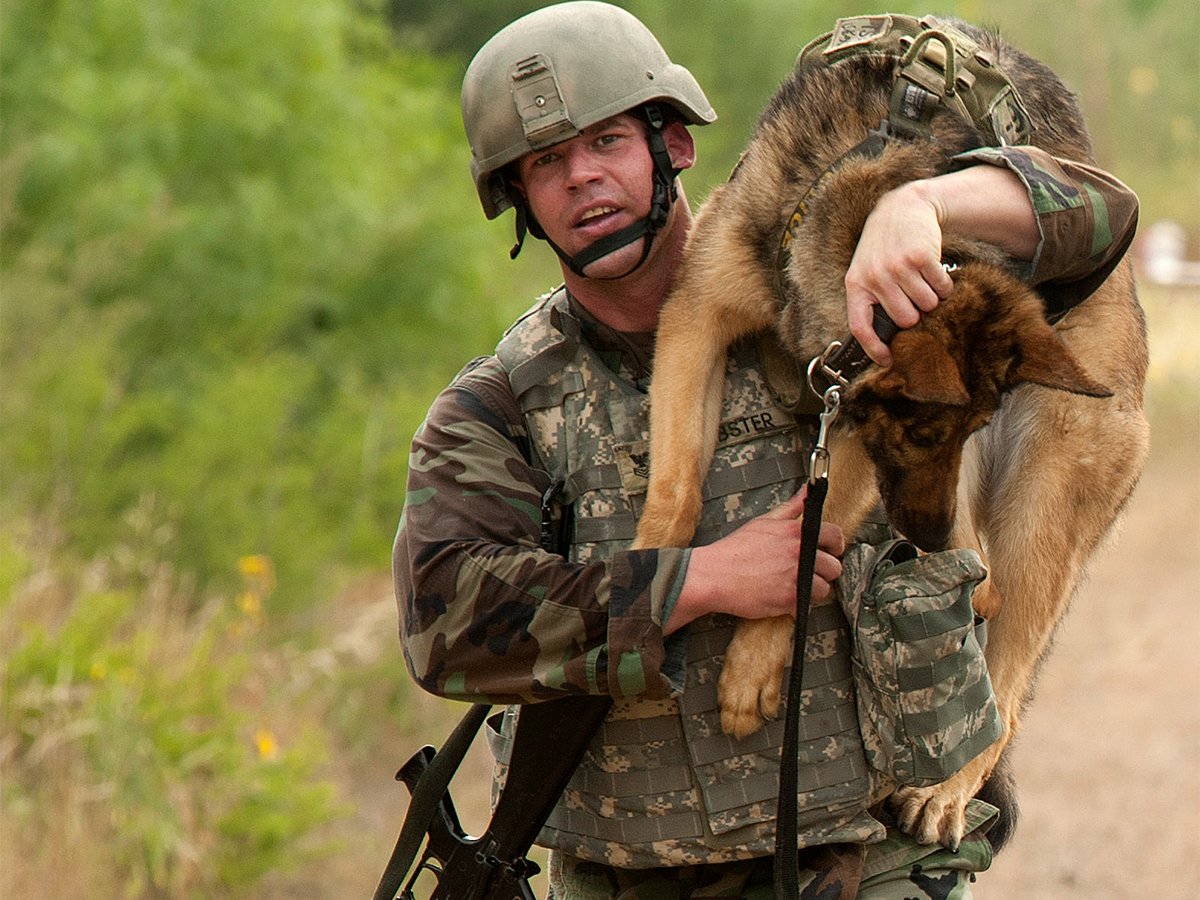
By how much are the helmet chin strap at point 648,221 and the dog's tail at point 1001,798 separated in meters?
1.36

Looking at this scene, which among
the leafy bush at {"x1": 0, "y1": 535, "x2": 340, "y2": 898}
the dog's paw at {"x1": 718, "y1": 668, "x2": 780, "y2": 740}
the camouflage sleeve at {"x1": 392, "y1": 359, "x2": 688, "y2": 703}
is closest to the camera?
the camouflage sleeve at {"x1": 392, "y1": 359, "x2": 688, "y2": 703}

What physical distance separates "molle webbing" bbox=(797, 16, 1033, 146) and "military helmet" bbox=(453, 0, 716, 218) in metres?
0.38

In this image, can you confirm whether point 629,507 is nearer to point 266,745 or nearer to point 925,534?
point 925,534

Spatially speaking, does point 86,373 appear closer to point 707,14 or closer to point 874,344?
point 874,344

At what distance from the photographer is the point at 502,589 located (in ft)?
9.07

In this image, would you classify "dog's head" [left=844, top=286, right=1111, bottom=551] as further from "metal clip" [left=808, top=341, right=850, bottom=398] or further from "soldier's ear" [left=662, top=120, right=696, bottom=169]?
"soldier's ear" [left=662, top=120, right=696, bottom=169]

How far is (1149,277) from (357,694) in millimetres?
15495

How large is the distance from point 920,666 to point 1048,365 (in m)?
0.62

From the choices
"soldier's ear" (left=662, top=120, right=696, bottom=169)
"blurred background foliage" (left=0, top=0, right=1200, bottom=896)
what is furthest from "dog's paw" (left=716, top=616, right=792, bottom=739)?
"blurred background foliage" (left=0, top=0, right=1200, bottom=896)

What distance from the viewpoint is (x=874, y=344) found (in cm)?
286

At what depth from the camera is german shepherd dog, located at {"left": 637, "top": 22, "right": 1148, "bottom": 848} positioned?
2.93 m

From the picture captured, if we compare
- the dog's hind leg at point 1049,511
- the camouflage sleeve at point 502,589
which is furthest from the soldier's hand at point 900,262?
the dog's hind leg at point 1049,511

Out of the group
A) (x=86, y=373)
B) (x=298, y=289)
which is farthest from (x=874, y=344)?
(x=298, y=289)

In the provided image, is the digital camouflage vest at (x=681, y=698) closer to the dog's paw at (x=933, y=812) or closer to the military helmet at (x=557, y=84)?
the dog's paw at (x=933, y=812)
